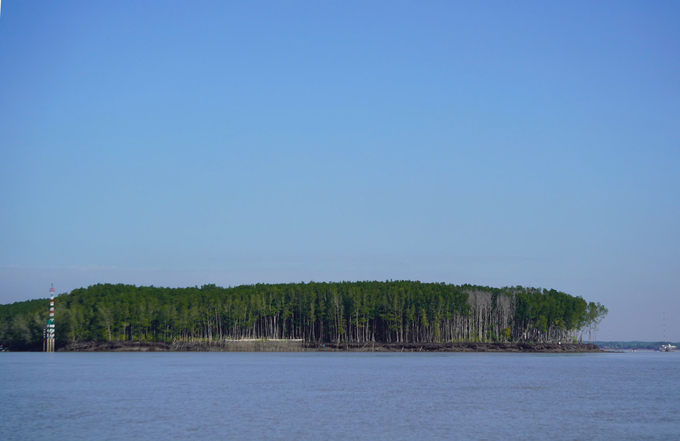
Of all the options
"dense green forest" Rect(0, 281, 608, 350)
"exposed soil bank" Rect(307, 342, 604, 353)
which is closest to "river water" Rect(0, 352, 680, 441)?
"exposed soil bank" Rect(307, 342, 604, 353)

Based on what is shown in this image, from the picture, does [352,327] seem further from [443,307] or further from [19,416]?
[19,416]

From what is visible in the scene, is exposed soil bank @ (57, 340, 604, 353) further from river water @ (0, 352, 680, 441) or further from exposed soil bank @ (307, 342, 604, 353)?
river water @ (0, 352, 680, 441)

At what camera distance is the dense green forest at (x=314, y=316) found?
436 feet

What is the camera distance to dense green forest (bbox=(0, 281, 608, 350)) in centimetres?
13275

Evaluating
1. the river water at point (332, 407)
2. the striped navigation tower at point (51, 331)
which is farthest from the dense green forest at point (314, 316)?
the river water at point (332, 407)

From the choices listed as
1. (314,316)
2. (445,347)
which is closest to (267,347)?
(314,316)

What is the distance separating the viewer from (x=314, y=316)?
135 meters

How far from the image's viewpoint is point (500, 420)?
3372 cm

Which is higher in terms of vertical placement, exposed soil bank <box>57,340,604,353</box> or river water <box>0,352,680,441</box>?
river water <box>0,352,680,441</box>

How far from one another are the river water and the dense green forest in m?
72.2

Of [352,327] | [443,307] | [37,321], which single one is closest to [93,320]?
[37,321]

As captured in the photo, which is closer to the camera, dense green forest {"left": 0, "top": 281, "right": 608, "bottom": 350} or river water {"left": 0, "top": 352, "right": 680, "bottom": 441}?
river water {"left": 0, "top": 352, "right": 680, "bottom": 441}

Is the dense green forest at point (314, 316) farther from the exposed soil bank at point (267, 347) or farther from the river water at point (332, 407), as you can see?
the river water at point (332, 407)

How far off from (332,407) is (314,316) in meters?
97.6
